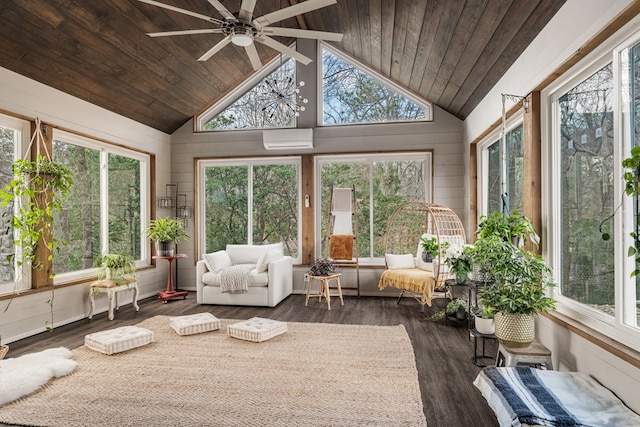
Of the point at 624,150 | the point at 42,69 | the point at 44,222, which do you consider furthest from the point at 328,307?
the point at 42,69

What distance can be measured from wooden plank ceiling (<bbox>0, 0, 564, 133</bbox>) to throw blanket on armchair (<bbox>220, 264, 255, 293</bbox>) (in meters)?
2.76

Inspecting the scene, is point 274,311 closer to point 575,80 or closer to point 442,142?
point 442,142

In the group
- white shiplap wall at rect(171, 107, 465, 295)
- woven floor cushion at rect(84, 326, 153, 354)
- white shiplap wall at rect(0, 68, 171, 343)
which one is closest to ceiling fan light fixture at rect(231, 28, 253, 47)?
white shiplap wall at rect(0, 68, 171, 343)

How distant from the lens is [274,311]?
5.16m

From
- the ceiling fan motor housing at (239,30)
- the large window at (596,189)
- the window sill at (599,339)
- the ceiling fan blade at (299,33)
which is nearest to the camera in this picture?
the window sill at (599,339)

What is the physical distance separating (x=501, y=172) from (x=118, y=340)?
425 centimetres

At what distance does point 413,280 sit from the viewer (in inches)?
200

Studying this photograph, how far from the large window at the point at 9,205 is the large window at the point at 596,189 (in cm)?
502

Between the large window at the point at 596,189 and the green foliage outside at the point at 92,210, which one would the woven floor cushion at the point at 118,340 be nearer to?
the green foliage outside at the point at 92,210

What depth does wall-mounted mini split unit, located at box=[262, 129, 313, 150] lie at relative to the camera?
6.15 m

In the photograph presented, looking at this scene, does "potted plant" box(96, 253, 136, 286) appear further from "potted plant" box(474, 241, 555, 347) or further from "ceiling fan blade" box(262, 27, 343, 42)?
"potted plant" box(474, 241, 555, 347)

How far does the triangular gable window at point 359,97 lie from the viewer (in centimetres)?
619

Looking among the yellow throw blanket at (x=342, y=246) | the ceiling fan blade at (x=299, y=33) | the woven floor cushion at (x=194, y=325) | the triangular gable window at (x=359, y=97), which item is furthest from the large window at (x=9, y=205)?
the triangular gable window at (x=359, y=97)

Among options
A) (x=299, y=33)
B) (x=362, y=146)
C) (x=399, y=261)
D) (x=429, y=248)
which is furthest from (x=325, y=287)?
→ (x=299, y=33)
